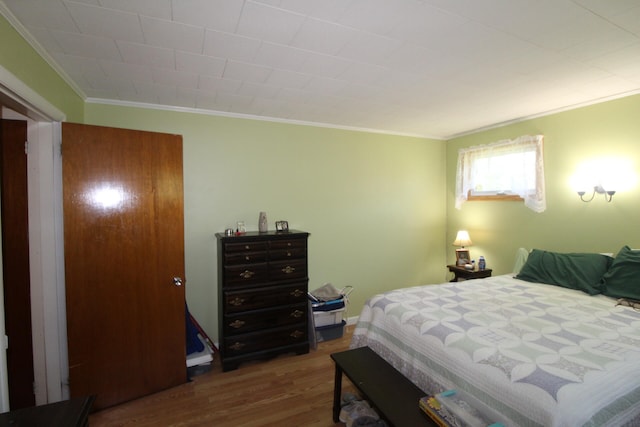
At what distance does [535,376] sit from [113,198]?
2.86 metres

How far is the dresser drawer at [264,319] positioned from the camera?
275 centimetres

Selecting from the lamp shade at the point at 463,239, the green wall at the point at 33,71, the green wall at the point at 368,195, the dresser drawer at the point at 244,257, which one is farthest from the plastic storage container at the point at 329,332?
the green wall at the point at 33,71

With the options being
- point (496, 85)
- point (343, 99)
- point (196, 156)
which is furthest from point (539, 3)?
point (196, 156)

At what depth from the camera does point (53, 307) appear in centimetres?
208

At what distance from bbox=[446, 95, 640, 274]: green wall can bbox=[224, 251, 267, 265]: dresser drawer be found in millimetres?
2955

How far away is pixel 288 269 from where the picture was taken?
118 inches

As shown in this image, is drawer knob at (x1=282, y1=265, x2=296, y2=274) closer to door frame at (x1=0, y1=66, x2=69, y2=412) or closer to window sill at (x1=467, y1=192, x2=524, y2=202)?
door frame at (x1=0, y1=66, x2=69, y2=412)

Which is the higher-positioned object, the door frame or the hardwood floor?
the door frame

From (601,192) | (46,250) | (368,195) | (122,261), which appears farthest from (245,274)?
(601,192)

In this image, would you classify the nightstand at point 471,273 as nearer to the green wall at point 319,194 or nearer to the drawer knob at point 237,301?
the green wall at point 319,194

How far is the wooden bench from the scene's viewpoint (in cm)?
148

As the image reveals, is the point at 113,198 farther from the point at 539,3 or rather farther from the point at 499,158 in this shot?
the point at 499,158

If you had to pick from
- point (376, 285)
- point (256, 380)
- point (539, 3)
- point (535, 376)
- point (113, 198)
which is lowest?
point (256, 380)

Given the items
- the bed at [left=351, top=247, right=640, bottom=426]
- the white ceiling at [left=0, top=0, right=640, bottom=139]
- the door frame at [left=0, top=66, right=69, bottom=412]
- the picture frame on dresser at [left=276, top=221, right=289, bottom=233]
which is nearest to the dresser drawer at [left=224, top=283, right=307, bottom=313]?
the picture frame on dresser at [left=276, top=221, right=289, bottom=233]
